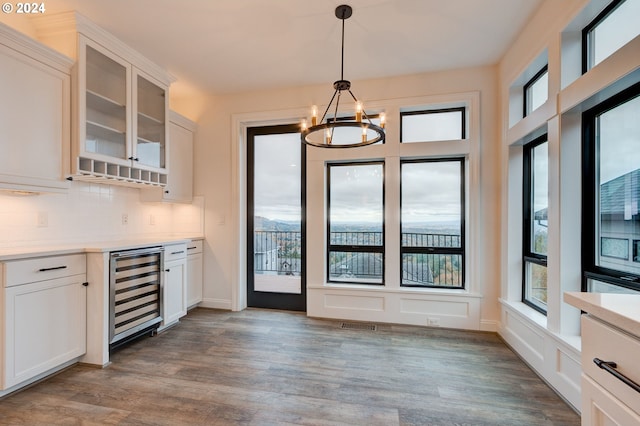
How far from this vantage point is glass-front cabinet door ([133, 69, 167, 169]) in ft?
10.5

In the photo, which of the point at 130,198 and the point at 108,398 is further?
the point at 130,198

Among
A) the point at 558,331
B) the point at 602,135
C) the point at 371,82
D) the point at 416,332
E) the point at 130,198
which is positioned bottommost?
the point at 416,332

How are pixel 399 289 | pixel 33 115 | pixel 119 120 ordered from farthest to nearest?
pixel 399 289
pixel 119 120
pixel 33 115

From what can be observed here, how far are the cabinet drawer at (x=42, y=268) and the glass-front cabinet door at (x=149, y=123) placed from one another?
1178 mm

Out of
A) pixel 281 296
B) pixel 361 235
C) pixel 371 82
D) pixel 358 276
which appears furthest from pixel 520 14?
pixel 281 296

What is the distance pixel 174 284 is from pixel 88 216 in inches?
45.5

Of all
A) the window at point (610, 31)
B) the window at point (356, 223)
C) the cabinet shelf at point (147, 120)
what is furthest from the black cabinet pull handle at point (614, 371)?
the cabinet shelf at point (147, 120)

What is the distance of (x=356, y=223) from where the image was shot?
3.91 metres

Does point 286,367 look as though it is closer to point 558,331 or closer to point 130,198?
point 558,331

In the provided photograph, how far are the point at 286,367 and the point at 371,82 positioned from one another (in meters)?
3.34

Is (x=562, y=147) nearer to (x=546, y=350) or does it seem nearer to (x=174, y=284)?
(x=546, y=350)

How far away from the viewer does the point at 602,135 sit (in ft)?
6.65

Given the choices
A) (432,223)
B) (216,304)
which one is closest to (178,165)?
(216,304)

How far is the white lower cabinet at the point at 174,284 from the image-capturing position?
3342mm
